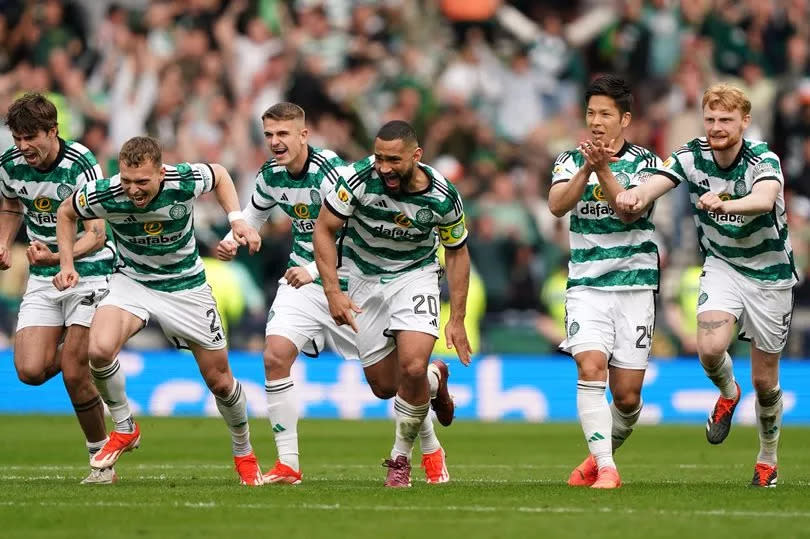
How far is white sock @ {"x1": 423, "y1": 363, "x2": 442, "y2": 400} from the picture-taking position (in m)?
12.4

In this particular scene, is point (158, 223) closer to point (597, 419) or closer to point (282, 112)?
point (282, 112)

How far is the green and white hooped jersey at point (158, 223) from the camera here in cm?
1135

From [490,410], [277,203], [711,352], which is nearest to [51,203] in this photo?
[277,203]

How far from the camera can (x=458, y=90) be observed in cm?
2442

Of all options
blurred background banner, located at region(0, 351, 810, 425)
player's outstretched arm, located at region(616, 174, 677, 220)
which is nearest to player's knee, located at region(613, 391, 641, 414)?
player's outstretched arm, located at region(616, 174, 677, 220)

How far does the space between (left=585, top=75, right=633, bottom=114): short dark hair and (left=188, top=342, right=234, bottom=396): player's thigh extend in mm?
3353

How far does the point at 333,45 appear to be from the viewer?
81.7 feet

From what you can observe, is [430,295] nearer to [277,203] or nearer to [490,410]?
[277,203]

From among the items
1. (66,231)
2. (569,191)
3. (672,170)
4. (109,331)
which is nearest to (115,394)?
(109,331)

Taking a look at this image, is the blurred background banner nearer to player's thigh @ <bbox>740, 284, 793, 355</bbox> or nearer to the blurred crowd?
the blurred crowd

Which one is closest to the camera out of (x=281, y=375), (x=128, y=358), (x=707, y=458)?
(x=281, y=375)

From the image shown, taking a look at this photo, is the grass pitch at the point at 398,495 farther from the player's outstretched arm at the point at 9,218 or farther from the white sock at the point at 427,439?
the player's outstretched arm at the point at 9,218

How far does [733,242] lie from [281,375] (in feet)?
11.4

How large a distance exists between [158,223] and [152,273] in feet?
1.41
